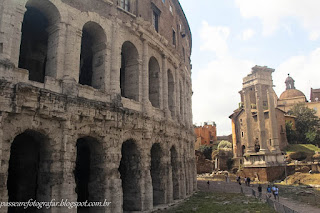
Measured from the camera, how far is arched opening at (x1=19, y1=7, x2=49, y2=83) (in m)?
13.0

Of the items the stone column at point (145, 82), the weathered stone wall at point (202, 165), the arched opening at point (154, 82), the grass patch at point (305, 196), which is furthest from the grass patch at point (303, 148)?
the stone column at point (145, 82)

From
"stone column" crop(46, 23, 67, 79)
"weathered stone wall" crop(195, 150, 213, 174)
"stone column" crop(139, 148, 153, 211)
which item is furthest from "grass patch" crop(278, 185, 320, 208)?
"weathered stone wall" crop(195, 150, 213, 174)

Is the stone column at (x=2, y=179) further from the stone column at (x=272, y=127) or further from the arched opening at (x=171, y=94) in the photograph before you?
the stone column at (x=272, y=127)

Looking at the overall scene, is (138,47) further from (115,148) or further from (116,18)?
(115,148)

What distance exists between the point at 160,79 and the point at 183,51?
7.46 meters

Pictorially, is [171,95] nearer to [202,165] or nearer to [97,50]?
[97,50]

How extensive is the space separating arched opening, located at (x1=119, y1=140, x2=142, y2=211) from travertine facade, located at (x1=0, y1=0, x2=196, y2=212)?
0.15 feet

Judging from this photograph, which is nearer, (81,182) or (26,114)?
(26,114)

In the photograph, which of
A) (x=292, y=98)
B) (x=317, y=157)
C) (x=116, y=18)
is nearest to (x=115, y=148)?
(x=116, y=18)

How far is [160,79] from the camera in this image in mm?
16344

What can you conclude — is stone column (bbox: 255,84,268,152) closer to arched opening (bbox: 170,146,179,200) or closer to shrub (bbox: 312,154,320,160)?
shrub (bbox: 312,154,320,160)

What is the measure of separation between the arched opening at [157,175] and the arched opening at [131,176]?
2.23 m

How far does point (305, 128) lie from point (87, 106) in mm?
41128

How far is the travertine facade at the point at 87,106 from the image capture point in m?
8.97
